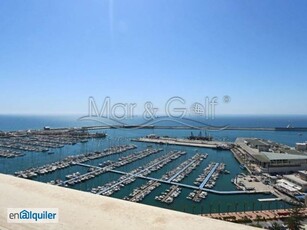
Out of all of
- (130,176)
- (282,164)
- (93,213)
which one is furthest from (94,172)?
(93,213)

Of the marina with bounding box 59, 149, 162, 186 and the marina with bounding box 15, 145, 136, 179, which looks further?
the marina with bounding box 15, 145, 136, 179

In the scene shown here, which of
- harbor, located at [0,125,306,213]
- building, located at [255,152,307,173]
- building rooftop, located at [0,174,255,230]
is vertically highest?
building rooftop, located at [0,174,255,230]

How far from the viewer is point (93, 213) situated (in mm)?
4223

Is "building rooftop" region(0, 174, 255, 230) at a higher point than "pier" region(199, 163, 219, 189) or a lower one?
higher

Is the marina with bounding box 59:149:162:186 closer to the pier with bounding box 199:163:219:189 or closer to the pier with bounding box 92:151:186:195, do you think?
the pier with bounding box 92:151:186:195

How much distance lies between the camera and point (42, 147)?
26500mm

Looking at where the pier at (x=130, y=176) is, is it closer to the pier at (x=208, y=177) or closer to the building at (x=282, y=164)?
the pier at (x=208, y=177)

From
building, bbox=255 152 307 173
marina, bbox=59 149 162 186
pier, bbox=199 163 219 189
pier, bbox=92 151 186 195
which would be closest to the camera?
pier, bbox=92 151 186 195

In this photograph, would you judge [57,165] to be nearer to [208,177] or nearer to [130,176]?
[130,176]

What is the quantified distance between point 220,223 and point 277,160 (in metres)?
15.7

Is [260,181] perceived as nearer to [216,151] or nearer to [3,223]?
[216,151]

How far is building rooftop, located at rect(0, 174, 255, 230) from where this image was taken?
3820 millimetres

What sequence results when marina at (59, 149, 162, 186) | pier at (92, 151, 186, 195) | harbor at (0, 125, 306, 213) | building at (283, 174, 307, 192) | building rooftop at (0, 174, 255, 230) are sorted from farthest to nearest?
1. marina at (59, 149, 162, 186)
2. building at (283, 174, 307, 192)
3. pier at (92, 151, 186, 195)
4. harbor at (0, 125, 306, 213)
5. building rooftop at (0, 174, 255, 230)

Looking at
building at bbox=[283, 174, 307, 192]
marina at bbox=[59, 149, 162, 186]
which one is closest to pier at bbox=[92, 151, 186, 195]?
marina at bbox=[59, 149, 162, 186]
